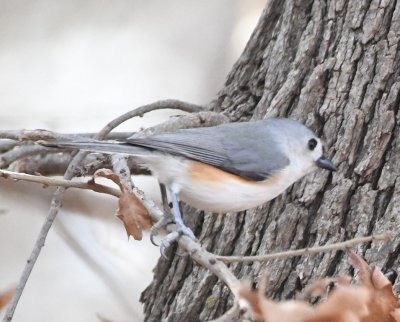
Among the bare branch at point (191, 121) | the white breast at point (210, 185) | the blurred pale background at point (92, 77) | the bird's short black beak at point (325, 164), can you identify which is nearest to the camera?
the white breast at point (210, 185)

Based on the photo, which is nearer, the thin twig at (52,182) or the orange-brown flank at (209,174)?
the thin twig at (52,182)

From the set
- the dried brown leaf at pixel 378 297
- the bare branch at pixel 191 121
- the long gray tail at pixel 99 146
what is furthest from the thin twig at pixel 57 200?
the dried brown leaf at pixel 378 297

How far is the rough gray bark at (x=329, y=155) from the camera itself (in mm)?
1976

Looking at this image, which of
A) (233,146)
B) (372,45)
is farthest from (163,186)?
(372,45)

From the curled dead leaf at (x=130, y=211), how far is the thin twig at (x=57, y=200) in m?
0.27

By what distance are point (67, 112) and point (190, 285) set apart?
191 centimetres

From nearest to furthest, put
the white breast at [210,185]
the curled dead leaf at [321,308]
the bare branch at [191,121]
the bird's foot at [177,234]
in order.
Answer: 1. the curled dead leaf at [321,308]
2. the bird's foot at [177,234]
3. the white breast at [210,185]
4. the bare branch at [191,121]

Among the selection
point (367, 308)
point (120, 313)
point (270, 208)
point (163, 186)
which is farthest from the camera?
point (120, 313)

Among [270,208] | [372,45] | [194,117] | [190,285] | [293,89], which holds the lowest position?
[190,285]

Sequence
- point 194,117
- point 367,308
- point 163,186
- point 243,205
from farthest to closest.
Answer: point 194,117 → point 163,186 → point 243,205 → point 367,308

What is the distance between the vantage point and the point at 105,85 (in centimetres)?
418

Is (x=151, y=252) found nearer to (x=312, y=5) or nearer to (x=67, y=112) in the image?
(x=67, y=112)

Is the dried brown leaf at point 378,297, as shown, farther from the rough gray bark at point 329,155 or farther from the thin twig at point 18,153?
the thin twig at point 18,153

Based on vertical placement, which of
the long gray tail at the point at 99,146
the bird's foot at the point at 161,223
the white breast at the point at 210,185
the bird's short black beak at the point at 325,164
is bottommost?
the bird's foot at the point at 161,223
